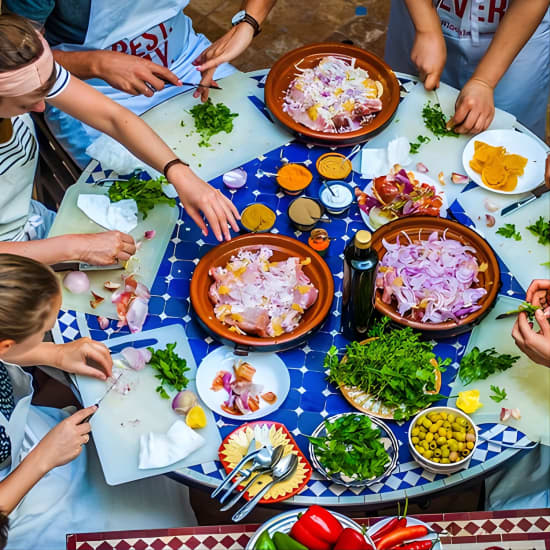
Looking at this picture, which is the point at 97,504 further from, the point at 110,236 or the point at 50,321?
the point at 110,236

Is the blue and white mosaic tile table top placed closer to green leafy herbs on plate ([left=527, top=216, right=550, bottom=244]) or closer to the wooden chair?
green leafy herbs on plate ([left=527, top=216, right=550, bottom=244])

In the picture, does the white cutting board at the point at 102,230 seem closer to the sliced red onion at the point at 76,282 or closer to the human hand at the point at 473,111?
the sliced red onion at the point at 76,282

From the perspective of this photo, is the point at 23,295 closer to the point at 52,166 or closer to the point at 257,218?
the point at 257,218

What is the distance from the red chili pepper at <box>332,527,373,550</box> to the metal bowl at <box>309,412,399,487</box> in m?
0.26

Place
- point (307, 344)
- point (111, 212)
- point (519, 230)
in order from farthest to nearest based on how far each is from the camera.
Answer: point (111, 212), point (519, 230), point (307, 344)

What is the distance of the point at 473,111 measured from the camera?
2529 millimetres

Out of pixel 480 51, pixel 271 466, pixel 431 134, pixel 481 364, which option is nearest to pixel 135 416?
pixel 271 466

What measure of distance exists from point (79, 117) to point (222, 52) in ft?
2.34

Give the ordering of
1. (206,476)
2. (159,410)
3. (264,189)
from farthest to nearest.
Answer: (264,189) < (159,410) < (206,476)

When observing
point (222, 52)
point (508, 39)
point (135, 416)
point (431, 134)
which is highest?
point (508, 39)

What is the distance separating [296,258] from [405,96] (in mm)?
936

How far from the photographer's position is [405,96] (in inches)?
106

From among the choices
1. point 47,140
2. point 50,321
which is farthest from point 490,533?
point 47,140

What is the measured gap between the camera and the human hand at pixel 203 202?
2.23 m
